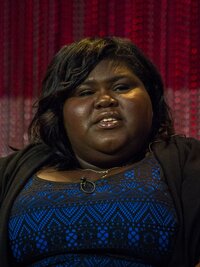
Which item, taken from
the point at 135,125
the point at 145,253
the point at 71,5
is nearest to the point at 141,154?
the point at 135,125

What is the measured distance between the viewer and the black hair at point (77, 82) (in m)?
1.59

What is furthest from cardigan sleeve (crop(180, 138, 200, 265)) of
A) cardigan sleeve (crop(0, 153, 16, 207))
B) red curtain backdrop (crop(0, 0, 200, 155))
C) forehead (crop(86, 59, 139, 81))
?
red curtain backdrop (crop(0, 0, 200, 155))

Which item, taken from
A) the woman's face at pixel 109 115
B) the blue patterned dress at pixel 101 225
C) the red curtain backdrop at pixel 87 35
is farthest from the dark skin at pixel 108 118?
the red curtain backdrop at pixel 87 35

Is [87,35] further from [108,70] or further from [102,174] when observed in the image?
[102,174]

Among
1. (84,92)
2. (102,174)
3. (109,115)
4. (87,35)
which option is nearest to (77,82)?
(84,92)

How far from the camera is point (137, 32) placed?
2.16 m

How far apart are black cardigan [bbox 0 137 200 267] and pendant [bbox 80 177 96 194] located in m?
0.18

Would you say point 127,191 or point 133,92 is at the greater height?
point 133,92

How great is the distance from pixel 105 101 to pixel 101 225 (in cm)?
34

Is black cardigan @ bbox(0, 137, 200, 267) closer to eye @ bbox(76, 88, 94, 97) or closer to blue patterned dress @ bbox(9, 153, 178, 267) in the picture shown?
blue patterned dress @ bbox(9, 153, 178, 267)

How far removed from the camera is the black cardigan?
1345 mm

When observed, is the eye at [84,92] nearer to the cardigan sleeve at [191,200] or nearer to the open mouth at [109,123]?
the open mouth at [109,123]

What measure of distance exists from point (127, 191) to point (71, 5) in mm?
1119

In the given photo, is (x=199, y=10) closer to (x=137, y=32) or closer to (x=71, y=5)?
(x=137, y=32)
